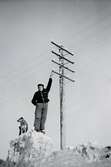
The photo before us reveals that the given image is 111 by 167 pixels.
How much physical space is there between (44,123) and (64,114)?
338 centimetres

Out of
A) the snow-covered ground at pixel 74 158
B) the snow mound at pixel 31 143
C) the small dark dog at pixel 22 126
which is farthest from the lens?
the small dark dog at pixel 22 126

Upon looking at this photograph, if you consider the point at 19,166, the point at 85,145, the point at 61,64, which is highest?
the point at 61,64

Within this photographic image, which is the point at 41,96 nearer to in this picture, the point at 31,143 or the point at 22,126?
the point at 22,126

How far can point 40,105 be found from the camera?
12148 mm

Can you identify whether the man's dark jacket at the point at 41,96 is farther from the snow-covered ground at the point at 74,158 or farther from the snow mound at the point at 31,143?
the snow-covered ground at the point at 74,158

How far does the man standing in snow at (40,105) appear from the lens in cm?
1200

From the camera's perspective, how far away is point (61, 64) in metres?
17.4

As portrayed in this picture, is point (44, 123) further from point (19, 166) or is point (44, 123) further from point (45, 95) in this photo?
point (19, 166)

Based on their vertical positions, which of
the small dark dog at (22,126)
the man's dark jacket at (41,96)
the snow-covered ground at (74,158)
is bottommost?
the snow-covered ground at (74,158)

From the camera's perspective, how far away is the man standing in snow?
12000mm

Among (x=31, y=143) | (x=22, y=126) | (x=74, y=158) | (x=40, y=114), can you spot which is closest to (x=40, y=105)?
(x=40, y=114)

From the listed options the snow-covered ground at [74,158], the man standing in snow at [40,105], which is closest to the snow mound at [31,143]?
the man standing in snow at [40,105]

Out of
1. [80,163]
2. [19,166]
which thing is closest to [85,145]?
[80,163]

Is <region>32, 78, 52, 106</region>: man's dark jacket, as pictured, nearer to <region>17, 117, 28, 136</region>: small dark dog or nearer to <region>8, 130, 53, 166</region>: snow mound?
<region>17, 117, 28, 136</region>: small dark dog
